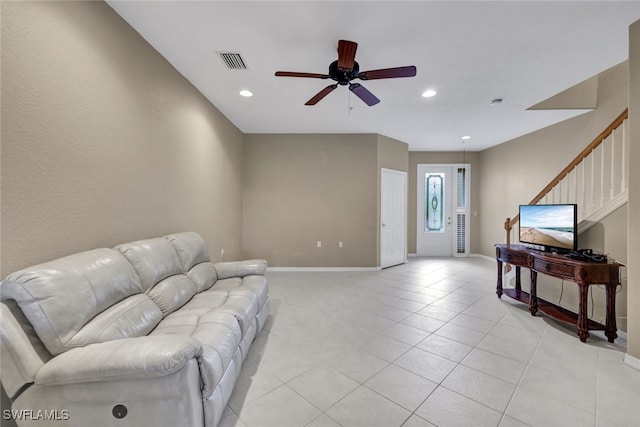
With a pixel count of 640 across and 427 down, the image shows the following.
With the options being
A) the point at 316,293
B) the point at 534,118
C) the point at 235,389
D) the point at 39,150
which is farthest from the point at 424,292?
the point at 39,150

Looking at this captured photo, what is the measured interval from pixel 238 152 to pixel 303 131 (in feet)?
4.38

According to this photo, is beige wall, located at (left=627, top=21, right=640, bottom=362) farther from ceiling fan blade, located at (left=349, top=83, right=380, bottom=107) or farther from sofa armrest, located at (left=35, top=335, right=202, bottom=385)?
sofa armrest, located at (left=35, top=335, right=202, bottom=385)

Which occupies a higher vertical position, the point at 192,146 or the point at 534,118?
the point at 534,118

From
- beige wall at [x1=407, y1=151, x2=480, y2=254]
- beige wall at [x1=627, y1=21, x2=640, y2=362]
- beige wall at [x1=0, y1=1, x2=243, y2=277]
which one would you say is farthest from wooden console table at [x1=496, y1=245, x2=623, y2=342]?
beige wall at [x1=0, y1=1, x2=243, y2=277]

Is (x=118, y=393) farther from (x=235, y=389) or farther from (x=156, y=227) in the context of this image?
(x=156, y=227)

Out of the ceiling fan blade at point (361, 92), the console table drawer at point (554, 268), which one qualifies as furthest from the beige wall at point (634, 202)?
the ceiling fan blade at point (361, 92)

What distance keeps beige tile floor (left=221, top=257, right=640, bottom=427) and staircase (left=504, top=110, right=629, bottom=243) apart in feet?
4.31

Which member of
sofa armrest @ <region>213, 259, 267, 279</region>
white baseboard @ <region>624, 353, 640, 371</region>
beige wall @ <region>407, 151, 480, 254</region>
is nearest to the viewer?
white baseboard @ <region>624, 353, 640, 371</region>

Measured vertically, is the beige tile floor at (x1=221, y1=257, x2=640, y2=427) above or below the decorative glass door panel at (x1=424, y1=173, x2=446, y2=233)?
below

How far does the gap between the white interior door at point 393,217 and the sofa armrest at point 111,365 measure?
4.50m

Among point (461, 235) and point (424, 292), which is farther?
point (461, 235)

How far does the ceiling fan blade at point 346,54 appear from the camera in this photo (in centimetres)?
186

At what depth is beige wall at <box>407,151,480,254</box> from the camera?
6.52 metres

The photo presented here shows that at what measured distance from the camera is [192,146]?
304cm
